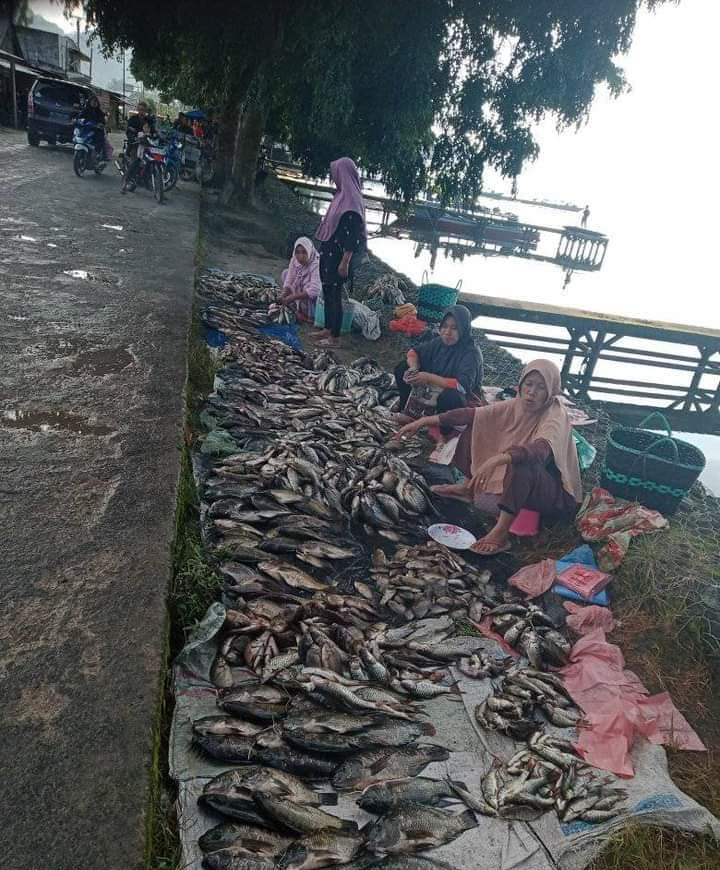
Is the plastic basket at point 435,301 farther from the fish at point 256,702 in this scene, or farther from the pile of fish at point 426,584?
the fish at point 256,702

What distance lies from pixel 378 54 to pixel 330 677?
11851mm

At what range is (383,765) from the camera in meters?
2.35

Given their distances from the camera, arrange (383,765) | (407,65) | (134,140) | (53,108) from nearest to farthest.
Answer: (383,765) → (407,65) → (134,140) → (53,108)

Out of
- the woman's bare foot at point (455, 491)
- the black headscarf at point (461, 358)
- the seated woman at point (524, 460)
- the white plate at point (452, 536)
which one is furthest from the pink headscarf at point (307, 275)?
the white plate at point (452, 536)

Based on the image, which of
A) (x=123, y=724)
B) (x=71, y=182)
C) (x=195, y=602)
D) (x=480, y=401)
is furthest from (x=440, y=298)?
(x=71, y=182)

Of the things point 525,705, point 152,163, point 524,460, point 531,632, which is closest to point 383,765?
point 525,705

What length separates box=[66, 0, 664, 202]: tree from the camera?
426 inches

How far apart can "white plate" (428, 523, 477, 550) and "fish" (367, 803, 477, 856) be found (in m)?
2.12

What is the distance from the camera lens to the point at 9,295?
19.5 ft

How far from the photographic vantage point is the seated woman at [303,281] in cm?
852

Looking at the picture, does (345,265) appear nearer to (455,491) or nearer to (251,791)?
(455,491)

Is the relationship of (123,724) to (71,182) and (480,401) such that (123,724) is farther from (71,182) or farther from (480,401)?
(71,182)

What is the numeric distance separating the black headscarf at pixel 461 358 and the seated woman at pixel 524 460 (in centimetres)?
75

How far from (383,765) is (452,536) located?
2153mm
